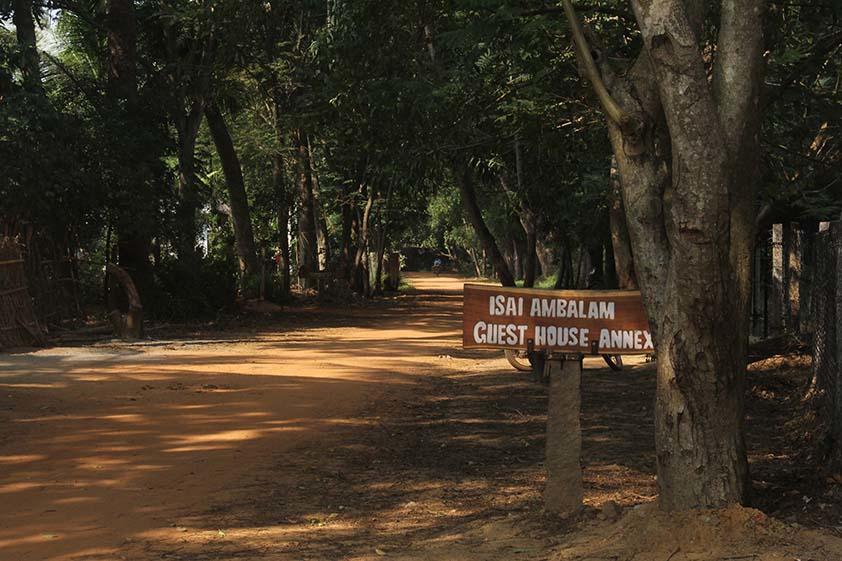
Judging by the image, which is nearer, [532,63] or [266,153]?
[532,63]

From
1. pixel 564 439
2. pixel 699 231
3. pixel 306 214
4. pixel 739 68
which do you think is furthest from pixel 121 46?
pixel 699 231

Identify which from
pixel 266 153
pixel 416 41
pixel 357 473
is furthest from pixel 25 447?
pixel 266 153

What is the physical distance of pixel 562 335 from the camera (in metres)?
6.44

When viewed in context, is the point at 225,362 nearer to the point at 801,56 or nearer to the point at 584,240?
the point at 801,56

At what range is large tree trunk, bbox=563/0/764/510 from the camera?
215 inches

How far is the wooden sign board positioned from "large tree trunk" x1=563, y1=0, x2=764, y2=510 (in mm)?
641

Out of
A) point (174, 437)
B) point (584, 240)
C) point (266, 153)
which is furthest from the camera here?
point (266, 153)

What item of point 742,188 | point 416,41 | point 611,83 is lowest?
point 742,188

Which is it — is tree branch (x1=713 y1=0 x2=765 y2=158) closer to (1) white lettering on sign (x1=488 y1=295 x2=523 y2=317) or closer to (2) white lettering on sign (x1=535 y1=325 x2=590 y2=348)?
(2) white lettering on sign (x1=535 y1=325 x2=590 y2=348)

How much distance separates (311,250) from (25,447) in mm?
26031

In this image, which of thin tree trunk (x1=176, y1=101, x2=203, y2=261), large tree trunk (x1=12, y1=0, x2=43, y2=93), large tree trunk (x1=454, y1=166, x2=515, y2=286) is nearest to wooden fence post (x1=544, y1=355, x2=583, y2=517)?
large tree trunk (x1=454, y1=166, x2=515, y2=286)

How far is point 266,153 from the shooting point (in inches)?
1305

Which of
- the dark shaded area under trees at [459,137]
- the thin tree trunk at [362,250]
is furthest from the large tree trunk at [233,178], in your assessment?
the thin tree trunk at [362,250]

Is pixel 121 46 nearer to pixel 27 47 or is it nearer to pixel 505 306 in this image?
pixel 27 47
